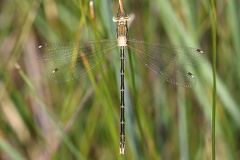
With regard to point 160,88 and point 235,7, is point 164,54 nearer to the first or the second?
point 235,7

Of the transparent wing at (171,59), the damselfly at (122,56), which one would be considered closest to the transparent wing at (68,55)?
the damselfly at (122,56)

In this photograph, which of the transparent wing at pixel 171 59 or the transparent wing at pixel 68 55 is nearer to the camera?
the transparent wing at pixel 171 59

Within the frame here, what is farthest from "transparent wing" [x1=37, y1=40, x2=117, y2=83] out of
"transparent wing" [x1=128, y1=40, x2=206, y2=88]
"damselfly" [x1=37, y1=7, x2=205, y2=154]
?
"transparent wing" [x1=128, y1=40, x2=206, y2=88]

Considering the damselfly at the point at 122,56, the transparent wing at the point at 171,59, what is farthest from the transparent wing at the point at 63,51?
the transparent wing at the point at 171,59

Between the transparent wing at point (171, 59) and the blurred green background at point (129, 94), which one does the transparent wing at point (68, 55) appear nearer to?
the blurred green background at point (129, 94)

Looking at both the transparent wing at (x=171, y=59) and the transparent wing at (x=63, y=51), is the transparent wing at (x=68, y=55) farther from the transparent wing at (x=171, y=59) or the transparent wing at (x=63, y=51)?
the transparent wing at (x=171, y=59)

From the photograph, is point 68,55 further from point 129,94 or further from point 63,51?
point 129,94

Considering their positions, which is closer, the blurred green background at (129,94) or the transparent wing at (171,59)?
the transparent wing at (171,59)
